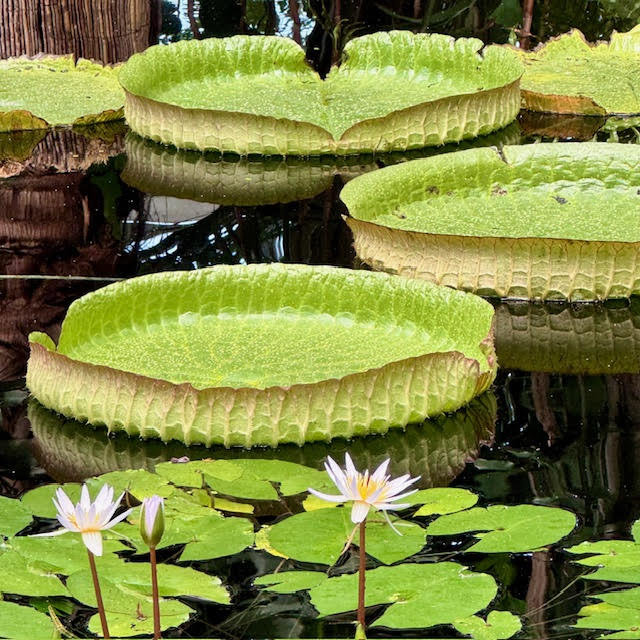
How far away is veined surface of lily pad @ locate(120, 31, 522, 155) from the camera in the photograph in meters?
4.25

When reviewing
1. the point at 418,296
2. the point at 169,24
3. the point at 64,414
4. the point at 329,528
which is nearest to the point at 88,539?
the point at 329,528

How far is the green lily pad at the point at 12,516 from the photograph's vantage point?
1.96 metres

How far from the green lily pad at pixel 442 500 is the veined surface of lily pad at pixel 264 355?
11.1 inches

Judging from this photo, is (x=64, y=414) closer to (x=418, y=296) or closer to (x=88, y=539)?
(x=418, y=296)

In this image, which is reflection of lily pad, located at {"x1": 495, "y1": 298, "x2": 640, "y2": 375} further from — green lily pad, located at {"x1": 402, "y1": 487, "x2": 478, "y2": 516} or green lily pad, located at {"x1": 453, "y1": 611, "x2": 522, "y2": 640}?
green lily pad, located at {"x1": 453, "y1": 611, "x2": 522, "y2": 640}

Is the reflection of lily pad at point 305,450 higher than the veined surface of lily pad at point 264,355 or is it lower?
lower

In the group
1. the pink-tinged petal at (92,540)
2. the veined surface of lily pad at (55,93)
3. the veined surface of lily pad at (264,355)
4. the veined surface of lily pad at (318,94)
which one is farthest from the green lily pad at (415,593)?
the veined surface of lily pad at (55,93)

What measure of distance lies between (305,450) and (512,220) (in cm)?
129

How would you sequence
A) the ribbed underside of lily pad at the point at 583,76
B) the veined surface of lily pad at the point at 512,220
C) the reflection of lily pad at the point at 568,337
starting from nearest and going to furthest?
the reflection of lily pad at the point at 568,337, the veined surface of lily pad at the point at 512,220, the ribbed underside of lily pad at the point at 583,76

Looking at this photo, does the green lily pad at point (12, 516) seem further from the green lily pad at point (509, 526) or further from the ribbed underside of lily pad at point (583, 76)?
the ribbed underside of lily pad at point (583, 76)

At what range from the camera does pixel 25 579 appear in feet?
5.84

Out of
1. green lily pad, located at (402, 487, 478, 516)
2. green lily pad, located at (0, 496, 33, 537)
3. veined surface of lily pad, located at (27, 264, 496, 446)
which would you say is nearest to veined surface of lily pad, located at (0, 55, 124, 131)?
veined surface of lily pad, located at (27, 264, 496, 446)

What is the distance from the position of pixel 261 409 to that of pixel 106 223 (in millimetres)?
1590

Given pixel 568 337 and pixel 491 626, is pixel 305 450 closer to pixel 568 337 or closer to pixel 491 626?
pixel 491 626
